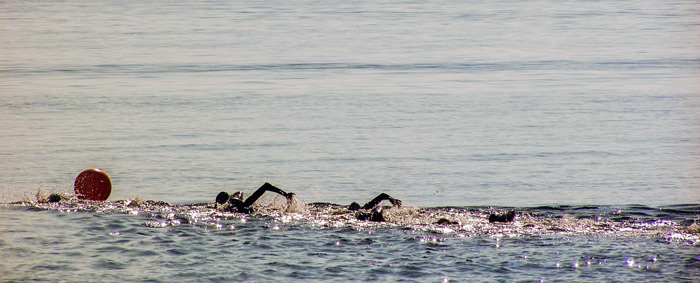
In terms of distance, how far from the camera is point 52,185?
14820mm

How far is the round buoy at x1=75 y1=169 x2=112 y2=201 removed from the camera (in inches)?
535

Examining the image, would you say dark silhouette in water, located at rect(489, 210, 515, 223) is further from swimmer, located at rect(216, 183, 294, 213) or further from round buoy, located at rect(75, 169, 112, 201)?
round buoy, located at rect(75, 169, 112, 201)

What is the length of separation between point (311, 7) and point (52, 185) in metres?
42.8

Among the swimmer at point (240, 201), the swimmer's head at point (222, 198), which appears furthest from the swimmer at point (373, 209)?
the swimmer's head at point (222, 198)

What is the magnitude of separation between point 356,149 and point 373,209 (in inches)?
228

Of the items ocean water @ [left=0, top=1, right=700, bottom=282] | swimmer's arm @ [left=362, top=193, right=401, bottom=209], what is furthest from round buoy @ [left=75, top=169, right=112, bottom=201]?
swimmer's arm @ [left=362, top=193, right=401, bottom=209]

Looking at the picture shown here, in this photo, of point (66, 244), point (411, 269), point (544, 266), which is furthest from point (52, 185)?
point (544, 266)

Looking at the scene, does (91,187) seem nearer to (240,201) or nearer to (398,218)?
(240,201)

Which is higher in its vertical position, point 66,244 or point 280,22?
point 280,22

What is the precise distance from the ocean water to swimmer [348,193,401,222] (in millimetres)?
267

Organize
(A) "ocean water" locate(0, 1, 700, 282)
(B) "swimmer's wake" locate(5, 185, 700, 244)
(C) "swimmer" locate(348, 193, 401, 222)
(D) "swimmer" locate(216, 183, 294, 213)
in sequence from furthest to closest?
(D) "swimmer" locate(216, 183, 294, 213) < (C) "swimmer" locate(348, 193, 401, 222) < (B) "swimmer's wake" locate(5, 185, 700, 244) < (A) "ocean water" locate(0, 1, 700, 282)

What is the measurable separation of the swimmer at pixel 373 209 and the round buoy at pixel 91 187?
361cm

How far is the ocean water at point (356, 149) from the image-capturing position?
1053cm

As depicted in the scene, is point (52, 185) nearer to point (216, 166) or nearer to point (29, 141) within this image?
point (216, 166)
